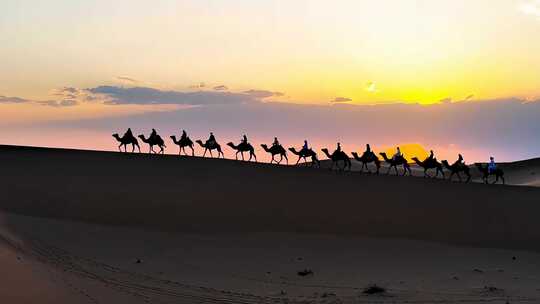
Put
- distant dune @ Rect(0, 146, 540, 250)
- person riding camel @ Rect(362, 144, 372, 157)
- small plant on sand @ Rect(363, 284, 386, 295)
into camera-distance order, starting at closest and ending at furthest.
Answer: small plant on sand @ Rect(363, 284, 386, 295)
distant dune @ Rect(0, 146, 540, 250)
person riding camel @ Rect(362, 144, 372, 157)

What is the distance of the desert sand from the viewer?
1416 cm

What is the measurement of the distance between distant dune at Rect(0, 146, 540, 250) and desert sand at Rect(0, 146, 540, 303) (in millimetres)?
77

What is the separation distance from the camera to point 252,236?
21.6m

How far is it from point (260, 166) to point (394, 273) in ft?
68.9

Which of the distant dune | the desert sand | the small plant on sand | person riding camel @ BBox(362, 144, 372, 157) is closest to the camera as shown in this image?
the desert sand

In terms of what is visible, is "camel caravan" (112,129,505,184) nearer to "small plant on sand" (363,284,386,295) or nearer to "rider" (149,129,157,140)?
"rider" (149,129,157,140)

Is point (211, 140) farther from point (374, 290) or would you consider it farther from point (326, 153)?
point (374, 290)

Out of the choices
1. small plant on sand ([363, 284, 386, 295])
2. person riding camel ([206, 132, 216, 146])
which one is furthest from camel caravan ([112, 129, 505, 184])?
small plant on sand ([363, 284, 386, 295])

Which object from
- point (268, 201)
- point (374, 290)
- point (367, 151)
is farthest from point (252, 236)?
point (367, 151)

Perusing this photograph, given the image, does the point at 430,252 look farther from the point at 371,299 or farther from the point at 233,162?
the point at 233,162

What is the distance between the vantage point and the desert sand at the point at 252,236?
46.5 feet

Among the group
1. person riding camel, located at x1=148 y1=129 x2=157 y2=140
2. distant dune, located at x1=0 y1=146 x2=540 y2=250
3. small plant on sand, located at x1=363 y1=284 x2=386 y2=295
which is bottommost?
small plant on sand, located at x1=363 y1=284 x2=386 y2=295

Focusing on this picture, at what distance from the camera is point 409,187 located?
31516mm

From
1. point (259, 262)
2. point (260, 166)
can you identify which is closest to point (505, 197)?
point (260, 166)
